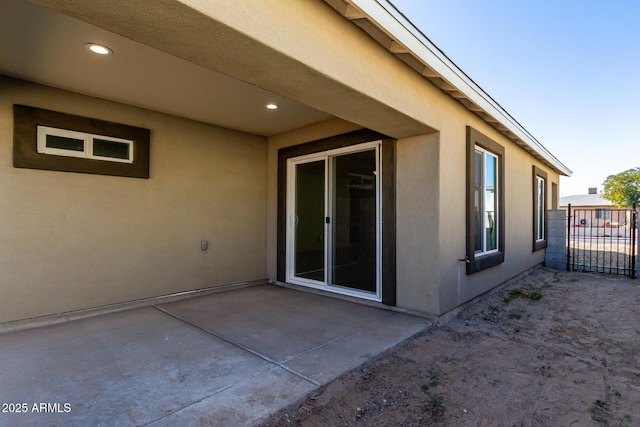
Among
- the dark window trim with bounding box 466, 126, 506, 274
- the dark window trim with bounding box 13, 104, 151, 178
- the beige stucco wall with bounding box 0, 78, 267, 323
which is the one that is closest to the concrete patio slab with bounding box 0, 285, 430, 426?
the beige stucco wall with bounding box 0, 78, 267, 323

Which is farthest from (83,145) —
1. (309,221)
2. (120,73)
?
(309,221)

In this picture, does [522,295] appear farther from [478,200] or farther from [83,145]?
[83,145]

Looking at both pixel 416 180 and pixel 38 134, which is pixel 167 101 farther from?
pixel 416 180

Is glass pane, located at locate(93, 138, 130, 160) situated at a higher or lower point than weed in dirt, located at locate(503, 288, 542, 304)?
higher

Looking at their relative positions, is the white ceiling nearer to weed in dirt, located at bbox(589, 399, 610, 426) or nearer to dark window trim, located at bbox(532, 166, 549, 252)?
weed in dirt, located at bbox(589, 399, 610, 426)

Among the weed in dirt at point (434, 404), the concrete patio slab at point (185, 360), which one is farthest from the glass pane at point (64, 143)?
the weed in dirt at point (434, 404)

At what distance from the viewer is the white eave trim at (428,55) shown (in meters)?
2.29

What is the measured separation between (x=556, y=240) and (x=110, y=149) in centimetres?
923

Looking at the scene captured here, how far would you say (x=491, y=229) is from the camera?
494 cm

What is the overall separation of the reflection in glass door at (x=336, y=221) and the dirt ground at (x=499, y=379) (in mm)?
1369

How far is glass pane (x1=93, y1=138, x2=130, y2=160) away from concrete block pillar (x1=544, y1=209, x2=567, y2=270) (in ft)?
29.6

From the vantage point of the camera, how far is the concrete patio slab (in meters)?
1.84

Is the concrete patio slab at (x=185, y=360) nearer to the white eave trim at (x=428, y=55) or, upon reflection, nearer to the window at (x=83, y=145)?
the window at (x=83, y=145)

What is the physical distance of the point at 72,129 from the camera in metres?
3.50
